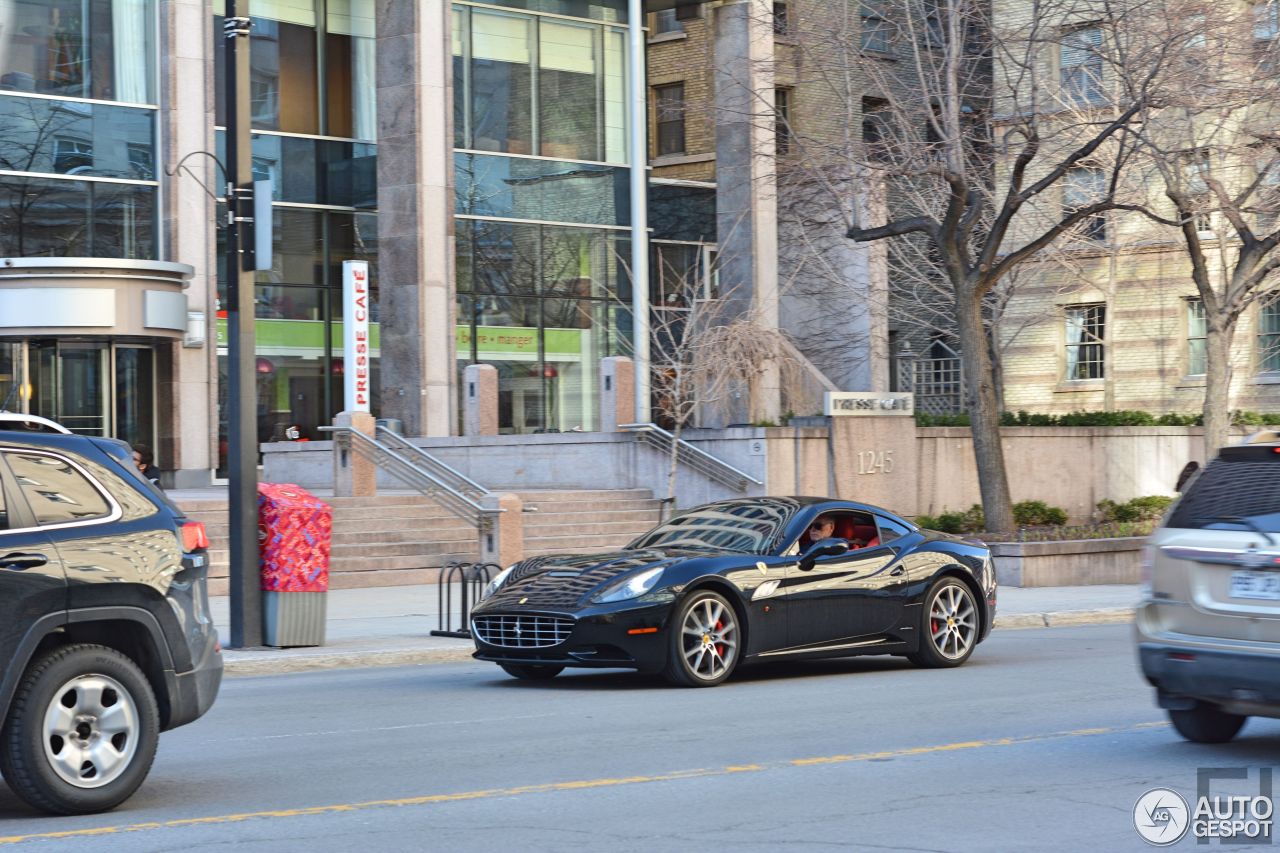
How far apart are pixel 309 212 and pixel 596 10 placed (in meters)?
8.79

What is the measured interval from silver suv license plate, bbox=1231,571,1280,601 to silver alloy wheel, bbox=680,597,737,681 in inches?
173

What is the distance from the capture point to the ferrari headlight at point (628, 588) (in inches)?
476

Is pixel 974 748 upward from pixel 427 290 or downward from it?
downward

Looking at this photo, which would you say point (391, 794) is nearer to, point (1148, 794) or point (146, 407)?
point (1148, 794)

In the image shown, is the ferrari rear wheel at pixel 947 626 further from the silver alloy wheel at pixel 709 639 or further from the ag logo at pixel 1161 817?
the ag logo at pixel 1161 817

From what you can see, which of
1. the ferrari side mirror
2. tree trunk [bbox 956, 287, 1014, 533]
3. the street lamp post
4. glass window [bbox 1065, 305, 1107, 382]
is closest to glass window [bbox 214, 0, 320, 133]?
tree trunk [bbox 956, 287, 1014, 533]

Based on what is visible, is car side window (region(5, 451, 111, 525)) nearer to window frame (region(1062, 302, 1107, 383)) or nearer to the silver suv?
the silver suv

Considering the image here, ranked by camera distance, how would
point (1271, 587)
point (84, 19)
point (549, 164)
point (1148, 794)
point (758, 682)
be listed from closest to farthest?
1. point (1148, 794)
2. point (1271, 587)
3. point (758, 682)
4. point (84, 19)
5. point (549, 164)

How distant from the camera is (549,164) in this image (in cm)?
3766

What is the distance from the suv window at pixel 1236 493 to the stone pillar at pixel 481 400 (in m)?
23.3

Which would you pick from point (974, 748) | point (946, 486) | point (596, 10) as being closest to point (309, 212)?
point (596, 10)

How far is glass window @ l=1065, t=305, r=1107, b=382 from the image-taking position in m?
43.9

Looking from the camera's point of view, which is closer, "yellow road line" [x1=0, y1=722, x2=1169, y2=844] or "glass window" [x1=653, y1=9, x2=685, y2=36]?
"yellow road line" [x1=0, y1=722, x2=1169, y2=844]

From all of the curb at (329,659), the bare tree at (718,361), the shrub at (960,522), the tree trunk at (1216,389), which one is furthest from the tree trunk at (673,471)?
the curb at (329,659)
